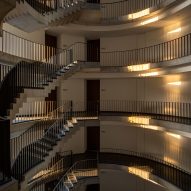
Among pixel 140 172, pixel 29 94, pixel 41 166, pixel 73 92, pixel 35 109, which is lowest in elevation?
pixel 140 172

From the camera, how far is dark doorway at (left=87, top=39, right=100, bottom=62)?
871 inches

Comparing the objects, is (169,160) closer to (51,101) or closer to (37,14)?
(51,101)

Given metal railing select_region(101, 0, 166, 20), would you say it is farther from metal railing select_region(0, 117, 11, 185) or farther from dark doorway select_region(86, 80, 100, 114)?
metal railing select_region(0, 117, 11, 185)

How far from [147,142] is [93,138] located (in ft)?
14.0

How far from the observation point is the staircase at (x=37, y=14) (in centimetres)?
1122

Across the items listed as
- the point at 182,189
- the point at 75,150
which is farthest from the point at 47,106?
the point at 182,189

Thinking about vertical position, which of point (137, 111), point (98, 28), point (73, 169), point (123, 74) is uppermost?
point (98, 28)

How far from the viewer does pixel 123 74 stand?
19.1 m

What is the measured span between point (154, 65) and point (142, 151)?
23.0ft

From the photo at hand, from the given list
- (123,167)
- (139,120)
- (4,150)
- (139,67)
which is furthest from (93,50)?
(4,150)

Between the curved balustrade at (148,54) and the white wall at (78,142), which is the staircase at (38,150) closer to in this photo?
the white wall at (78,142)

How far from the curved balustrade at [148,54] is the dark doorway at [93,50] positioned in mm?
679

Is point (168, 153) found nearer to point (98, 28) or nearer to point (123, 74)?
point (123, 74)

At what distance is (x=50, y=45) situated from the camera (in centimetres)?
2042
